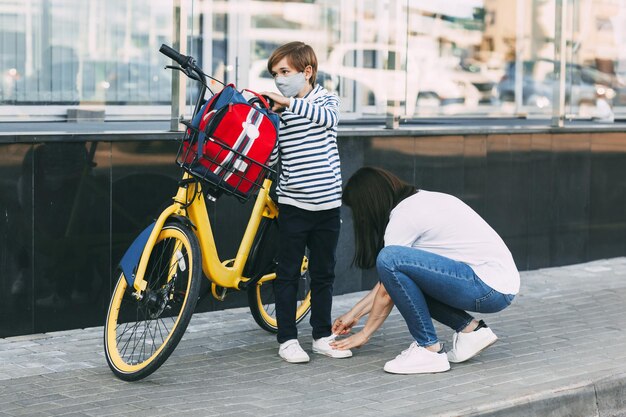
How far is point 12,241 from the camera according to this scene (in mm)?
6598

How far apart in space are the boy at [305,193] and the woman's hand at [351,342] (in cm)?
3

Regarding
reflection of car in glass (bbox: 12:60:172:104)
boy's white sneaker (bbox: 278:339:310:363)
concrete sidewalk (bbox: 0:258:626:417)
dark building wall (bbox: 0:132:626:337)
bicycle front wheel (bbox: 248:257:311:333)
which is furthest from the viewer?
reflection of car in glass (bbox: 12:60:172:104)

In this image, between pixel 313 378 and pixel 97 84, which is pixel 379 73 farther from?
pixel 313 378

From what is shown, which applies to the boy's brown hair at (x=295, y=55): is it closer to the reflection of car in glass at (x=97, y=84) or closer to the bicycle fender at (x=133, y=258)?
the bicycle fender at (x=133, y=258)

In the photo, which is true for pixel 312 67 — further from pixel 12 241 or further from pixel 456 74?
pixel 456 74

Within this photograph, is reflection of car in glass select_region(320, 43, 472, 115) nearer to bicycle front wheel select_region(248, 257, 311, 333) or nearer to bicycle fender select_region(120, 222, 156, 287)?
bicycle front wheel select_region(248, 257, 311, 333)

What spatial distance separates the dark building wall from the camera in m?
6.66

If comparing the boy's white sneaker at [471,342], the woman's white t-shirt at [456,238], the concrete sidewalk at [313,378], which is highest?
the woman's white t-shirt at [456,238]

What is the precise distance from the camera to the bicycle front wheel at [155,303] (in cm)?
578

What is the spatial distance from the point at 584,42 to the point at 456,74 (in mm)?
1303

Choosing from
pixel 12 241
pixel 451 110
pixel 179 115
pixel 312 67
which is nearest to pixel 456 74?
pixel 451 110

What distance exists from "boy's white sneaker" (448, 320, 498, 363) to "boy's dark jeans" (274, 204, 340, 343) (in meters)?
0.75

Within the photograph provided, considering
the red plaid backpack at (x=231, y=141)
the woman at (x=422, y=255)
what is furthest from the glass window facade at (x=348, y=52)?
the woman at (x=422, y=255)

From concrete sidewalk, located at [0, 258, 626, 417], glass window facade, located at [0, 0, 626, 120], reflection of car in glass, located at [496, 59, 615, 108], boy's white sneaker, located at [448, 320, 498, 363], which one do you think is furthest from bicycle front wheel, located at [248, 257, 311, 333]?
reflection of car in glass, located at [496, 59, 615, 108]
